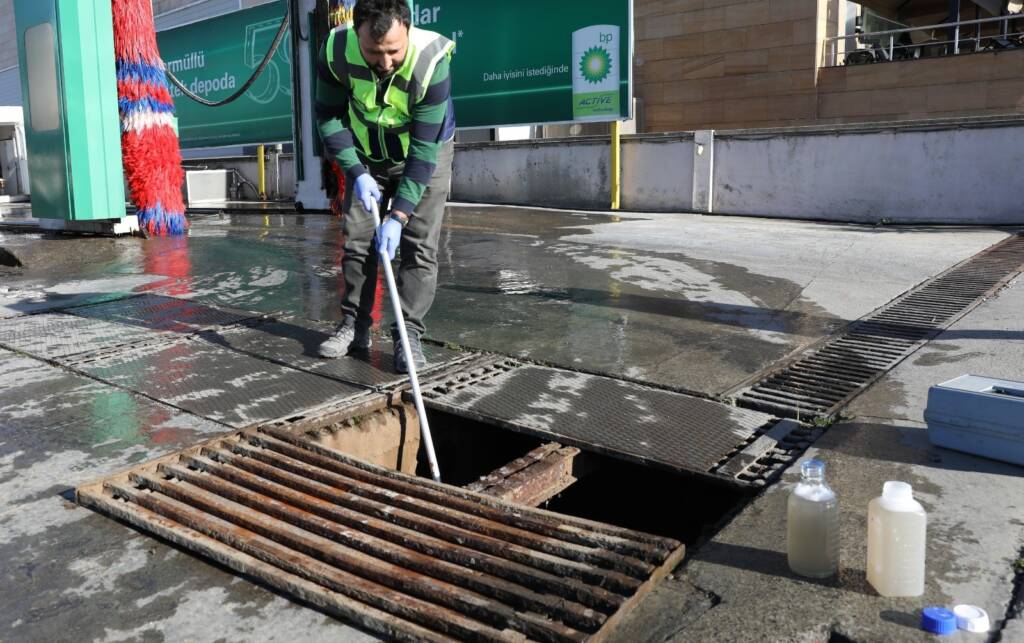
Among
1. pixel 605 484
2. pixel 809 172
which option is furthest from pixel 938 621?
pixel 809 172

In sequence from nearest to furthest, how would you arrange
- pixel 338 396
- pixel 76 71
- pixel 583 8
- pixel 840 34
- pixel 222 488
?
pixel 222 488, pixel 338 396, pixel 76 71, pixel 583 8, pixel 840 34

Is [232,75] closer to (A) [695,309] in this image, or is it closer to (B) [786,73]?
(B) [786,73]

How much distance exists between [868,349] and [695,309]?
1.10m

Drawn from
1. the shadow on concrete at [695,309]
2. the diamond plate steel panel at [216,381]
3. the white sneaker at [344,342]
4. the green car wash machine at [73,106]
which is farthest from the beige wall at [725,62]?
the diamond plate steel panel at [216,381]

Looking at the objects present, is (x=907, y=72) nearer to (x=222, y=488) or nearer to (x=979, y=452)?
(x=979, y=452)

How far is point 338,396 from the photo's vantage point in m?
3.15

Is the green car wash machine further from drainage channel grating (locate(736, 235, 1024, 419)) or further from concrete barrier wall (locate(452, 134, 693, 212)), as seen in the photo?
drainage channel grating (locate(736, 235, 1024, 419))

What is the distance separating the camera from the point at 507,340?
4.02 meters

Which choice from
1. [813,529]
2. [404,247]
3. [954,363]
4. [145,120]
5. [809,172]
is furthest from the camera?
[809,172]

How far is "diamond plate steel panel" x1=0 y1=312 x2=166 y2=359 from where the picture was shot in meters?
3.85

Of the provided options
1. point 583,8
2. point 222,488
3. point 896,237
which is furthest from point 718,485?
point 583,8

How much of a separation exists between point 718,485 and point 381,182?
2123mm

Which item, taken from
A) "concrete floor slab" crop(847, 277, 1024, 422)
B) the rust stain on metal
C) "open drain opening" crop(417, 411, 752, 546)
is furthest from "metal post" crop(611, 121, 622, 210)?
the rust stain on metal

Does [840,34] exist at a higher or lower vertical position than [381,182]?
higher
